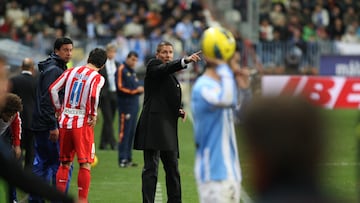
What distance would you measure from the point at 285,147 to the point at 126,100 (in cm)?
1249

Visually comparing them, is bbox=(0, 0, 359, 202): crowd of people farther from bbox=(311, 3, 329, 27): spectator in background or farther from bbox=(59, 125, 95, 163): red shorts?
bbox=(311, 3, 329, 27): spectator in background

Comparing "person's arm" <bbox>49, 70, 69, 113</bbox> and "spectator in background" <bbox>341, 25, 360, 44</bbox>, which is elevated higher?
"spectator in background" <bbox>341, 25, 360, 44</bbox>

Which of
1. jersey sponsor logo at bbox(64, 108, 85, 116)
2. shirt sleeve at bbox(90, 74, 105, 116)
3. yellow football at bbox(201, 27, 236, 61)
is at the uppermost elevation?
yellow football at bbox(201, 27, 236, 61)

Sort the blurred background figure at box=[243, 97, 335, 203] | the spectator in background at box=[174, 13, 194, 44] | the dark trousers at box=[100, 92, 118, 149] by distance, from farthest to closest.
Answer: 1. the spectator in background at box=[174, 13, 194, 44]
2. the dark trousers at box=[100, 92, 118, 149]
3. the blurred background figure at box=[243, 97, 335, 203]

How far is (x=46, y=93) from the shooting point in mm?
12203

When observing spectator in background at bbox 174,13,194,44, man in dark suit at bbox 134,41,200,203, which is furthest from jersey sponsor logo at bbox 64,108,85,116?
spectator in background at bbox 174,13,194,44

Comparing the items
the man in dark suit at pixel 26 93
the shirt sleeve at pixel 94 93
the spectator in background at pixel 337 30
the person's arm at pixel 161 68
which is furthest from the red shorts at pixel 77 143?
the spectator in background at pixel 337 30

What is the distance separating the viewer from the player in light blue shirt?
7.70 meters

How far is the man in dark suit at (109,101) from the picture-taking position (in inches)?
746

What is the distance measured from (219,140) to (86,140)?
4.10 meters

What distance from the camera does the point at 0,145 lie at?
7309 millimetres

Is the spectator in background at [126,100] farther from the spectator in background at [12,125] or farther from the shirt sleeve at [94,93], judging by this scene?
the shirt sleeve at [94,93]

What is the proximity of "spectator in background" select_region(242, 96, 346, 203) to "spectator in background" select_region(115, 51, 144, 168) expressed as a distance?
476 inches

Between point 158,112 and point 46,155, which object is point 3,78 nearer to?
point 158,112
